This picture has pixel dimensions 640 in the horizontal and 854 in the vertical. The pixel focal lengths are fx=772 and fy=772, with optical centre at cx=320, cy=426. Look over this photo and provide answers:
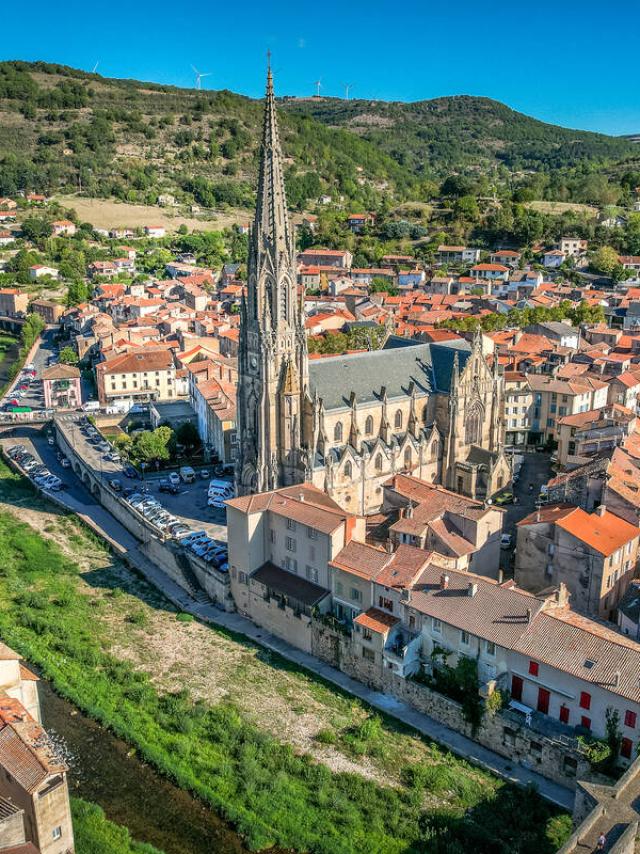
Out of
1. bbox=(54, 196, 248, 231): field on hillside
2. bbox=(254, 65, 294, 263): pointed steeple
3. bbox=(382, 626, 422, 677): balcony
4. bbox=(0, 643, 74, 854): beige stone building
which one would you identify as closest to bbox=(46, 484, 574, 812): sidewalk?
bbox=(382, 626, 422, 677): balcony

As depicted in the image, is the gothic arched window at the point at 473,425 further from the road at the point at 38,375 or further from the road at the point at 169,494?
the road at the point at 38,375

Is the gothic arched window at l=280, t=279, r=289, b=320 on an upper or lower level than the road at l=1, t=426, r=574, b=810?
upper

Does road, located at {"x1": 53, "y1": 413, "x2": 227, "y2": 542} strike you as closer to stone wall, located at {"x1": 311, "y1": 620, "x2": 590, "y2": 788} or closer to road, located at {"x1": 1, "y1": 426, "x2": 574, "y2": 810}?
road, located at {"x1": 1, "y1": 426, "x2": 574, "y2": 810}

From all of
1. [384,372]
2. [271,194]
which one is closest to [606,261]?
[384,372]

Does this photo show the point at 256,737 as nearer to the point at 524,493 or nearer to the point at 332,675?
the point at 332,675

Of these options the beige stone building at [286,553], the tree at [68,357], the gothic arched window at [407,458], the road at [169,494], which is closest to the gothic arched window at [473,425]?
the gothic arched window at [407,458]
